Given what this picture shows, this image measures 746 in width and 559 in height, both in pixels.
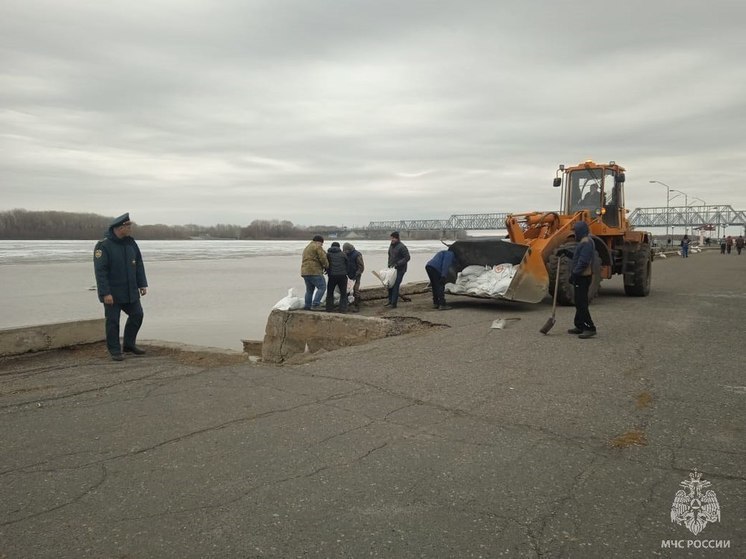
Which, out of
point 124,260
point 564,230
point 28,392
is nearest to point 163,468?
point 28,392

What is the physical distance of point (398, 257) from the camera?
39.4 ft

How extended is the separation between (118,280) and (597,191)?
11.2 meters

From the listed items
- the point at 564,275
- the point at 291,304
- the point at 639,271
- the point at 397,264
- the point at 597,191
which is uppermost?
Answer: the point at 597,191

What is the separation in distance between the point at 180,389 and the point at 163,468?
2.05 m

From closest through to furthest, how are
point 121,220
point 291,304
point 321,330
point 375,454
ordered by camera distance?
point 375,454
point 121,220
point 321,330
point 291,304

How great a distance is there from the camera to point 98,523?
3021 mm

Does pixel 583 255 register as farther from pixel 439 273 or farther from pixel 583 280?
pixel 439 273

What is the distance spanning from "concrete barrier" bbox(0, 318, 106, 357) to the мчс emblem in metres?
8.07

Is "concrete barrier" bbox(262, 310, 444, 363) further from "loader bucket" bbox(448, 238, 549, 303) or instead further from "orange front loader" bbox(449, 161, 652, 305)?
"orange front loader" bbox(449, 161, 652, 305)

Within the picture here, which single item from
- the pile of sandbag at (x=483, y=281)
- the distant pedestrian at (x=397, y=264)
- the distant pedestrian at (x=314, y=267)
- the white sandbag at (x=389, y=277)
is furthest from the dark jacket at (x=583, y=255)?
the distant pedestrian at (x=314, y=267)

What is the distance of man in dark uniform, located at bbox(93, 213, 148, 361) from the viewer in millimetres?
7289

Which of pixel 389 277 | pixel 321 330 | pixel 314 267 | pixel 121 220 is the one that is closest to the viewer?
pixel 121 220

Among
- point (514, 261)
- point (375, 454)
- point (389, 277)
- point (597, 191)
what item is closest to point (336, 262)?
point (389, 277)

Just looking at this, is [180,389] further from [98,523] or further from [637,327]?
[637,327]
